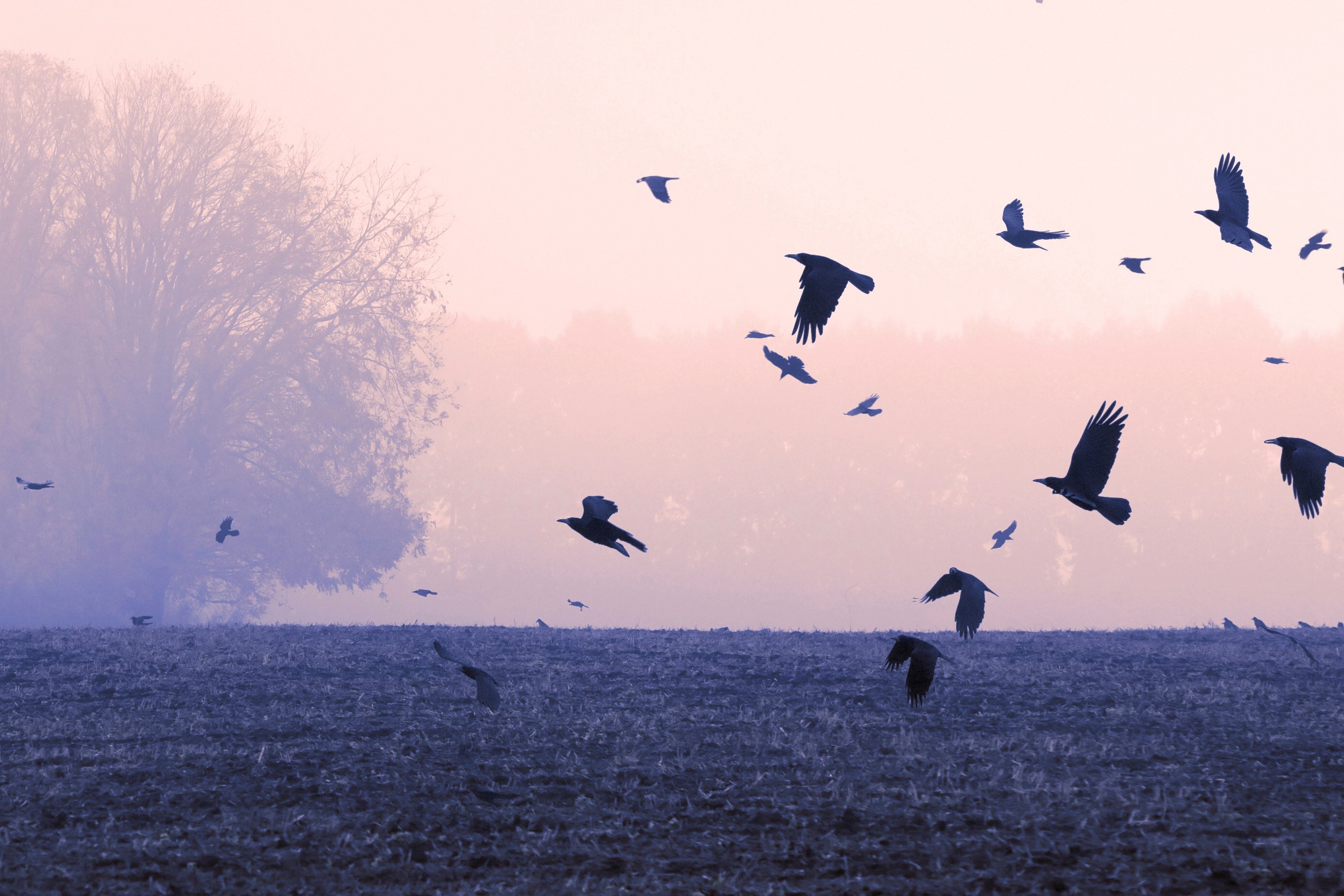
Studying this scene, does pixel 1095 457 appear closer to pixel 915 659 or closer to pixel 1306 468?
pixel 1306 468

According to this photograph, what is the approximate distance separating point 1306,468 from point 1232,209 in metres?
2.66

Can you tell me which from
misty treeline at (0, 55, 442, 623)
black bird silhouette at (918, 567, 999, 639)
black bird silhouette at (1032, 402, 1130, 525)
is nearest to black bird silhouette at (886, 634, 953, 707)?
black bird silhouette at (918, 567, 999, 639)

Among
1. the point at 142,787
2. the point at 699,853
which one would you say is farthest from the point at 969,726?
the point at 142,787

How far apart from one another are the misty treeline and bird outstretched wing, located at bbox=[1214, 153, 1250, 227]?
2411 centimetres

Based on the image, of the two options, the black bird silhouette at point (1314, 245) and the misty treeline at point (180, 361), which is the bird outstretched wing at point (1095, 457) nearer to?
the black bird silhouette at point (1314, 245)

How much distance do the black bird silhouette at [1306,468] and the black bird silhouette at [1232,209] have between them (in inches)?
74.7

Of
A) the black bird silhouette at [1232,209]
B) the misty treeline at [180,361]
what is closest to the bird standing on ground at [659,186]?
the black bird silhouette at [1232,209]

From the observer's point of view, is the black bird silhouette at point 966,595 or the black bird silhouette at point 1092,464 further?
the black bird silhouette at point 966,595

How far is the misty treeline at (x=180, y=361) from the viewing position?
92.7ft

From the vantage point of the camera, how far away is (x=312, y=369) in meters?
30.0

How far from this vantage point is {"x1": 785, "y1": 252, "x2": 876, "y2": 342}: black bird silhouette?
8039mm

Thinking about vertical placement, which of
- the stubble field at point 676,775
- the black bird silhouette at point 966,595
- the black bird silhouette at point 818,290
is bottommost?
the stubble field at point 676,775

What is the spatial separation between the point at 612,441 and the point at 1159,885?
50921mm

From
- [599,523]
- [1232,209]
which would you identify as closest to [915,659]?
[599,523]
